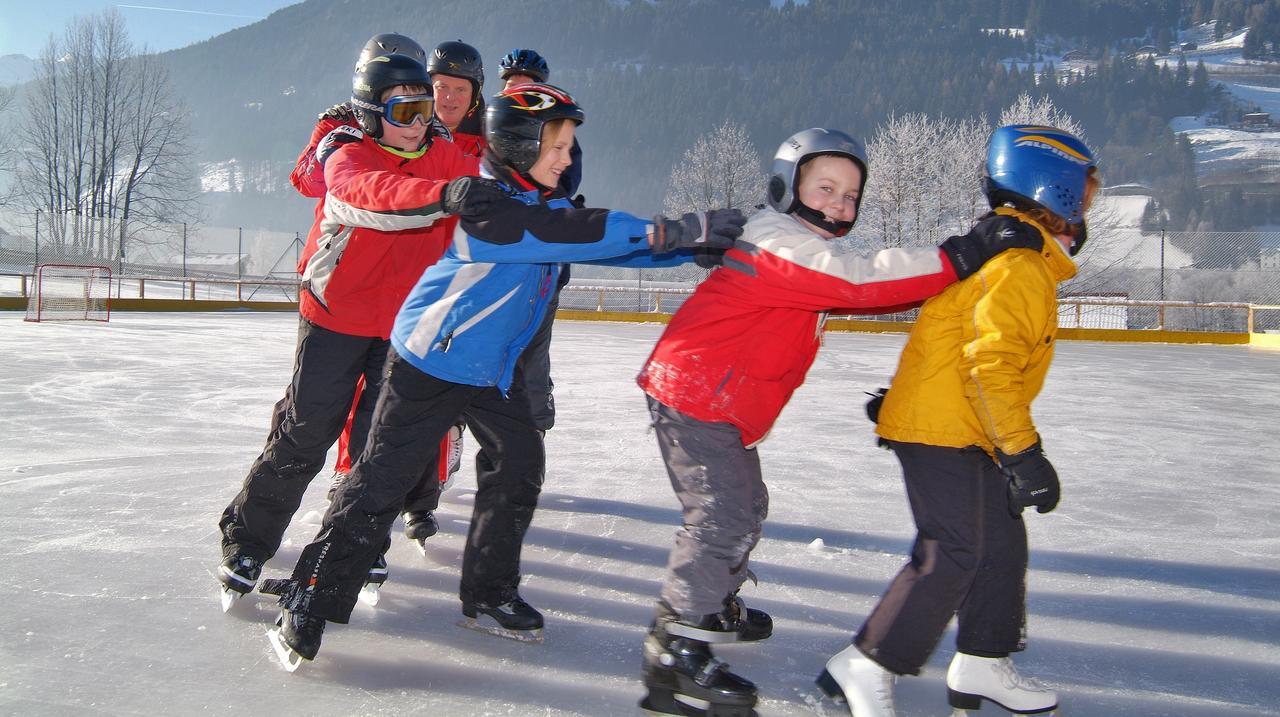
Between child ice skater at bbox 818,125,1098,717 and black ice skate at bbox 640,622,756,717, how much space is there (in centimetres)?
26

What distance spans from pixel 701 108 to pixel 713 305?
5716 inches

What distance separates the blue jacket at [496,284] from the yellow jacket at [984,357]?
0.62 meters

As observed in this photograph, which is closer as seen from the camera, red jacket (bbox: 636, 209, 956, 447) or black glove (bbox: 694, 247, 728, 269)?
red jacket (bbox: 636, 209, 956, 447)

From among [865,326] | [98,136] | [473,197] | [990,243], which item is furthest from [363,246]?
[98,136]

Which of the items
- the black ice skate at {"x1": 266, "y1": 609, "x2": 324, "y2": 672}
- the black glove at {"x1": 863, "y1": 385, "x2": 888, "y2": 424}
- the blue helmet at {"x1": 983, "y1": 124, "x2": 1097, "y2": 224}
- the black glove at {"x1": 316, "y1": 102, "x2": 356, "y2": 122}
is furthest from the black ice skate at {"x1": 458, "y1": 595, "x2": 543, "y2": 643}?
the blue helmet at {"x1": 983, "y1": 124, "x2": 1097, "y2": 224}

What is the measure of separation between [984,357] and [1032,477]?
276 mm

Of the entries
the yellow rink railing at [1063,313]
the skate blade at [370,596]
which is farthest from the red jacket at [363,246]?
the yellow rink railing at [1063,313]

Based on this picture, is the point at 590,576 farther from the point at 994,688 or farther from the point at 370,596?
the point at 994,688

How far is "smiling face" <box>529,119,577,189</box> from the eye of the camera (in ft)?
7.75

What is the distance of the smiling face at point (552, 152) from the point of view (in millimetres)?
2363

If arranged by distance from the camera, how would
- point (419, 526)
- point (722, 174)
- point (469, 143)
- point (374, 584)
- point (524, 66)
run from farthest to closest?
point (722, 174) → point (524, 66) → point (469, 143) → point (419, 526) → point (374, 584)

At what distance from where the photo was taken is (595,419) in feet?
20.1

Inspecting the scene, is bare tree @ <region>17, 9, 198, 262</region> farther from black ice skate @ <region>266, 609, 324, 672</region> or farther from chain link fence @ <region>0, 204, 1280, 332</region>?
black ice skate @ <region>266, 609, 324, 672</region>

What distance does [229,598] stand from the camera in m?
2.61
